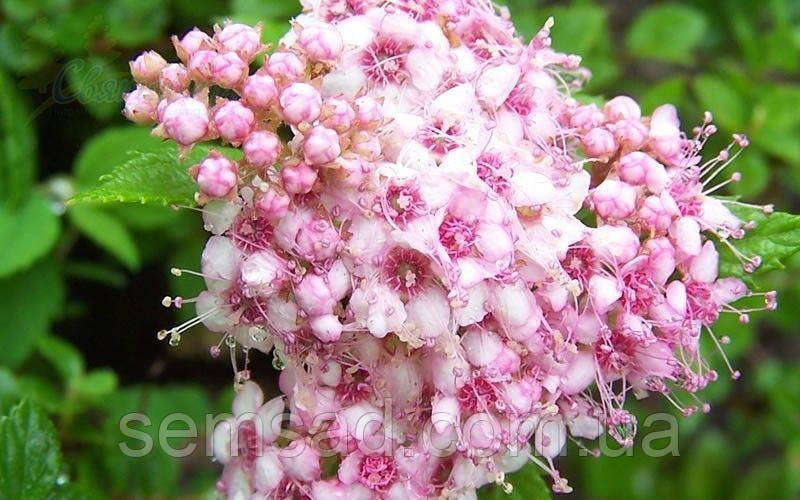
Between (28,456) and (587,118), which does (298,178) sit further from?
(28,456)

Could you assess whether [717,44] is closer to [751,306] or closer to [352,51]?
[751,306]

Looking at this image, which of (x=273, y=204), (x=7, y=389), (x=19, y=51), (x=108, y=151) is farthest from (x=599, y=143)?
(x=19, y=51)

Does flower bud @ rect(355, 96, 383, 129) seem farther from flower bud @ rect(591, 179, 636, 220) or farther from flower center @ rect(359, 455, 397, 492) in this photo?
flower center @ rect(359, 455, 397, 492)

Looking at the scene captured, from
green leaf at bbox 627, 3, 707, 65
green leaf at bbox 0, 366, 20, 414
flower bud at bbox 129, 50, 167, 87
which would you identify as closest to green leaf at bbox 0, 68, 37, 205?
green leaf at bbox 0, 366, 20, 414

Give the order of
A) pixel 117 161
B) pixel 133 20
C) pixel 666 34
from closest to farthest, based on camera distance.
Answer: pixel 117 161, pixel 133 20, pixel 666 34

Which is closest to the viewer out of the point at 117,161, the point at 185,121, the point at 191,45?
the point at 185,121

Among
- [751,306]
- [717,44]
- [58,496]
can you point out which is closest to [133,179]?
[58,496]
